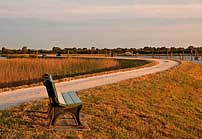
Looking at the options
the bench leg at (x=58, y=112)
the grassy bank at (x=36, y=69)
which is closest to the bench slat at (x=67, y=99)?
the bench leg at (x=58, y=112)

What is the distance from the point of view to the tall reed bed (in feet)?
85.0

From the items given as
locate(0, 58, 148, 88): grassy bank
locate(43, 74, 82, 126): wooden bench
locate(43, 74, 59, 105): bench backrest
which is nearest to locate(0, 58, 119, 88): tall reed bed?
locate(0, 58, 148, 88): grassy bank

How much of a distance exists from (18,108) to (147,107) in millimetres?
4359

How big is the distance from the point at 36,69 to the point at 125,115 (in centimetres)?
1930

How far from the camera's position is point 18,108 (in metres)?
11.0

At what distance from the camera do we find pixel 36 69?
30188 mm

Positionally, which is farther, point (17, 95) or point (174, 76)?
point (174, 76)

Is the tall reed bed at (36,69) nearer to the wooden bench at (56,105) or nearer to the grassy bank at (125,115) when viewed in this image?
the grassy bank at (125,115)

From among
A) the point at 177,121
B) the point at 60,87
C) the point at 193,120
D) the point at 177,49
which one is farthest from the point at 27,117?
the point at 177,49

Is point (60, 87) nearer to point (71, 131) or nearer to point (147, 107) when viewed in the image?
point (147, 107)

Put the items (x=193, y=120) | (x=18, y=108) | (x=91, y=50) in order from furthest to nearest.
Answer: (x=91, y=50), (x=193, y=120), (x=18, y=108)

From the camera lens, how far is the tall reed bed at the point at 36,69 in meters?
25.9

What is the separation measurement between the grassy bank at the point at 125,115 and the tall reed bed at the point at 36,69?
9953mm

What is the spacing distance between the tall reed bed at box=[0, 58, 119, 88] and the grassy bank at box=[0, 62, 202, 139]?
995cm
